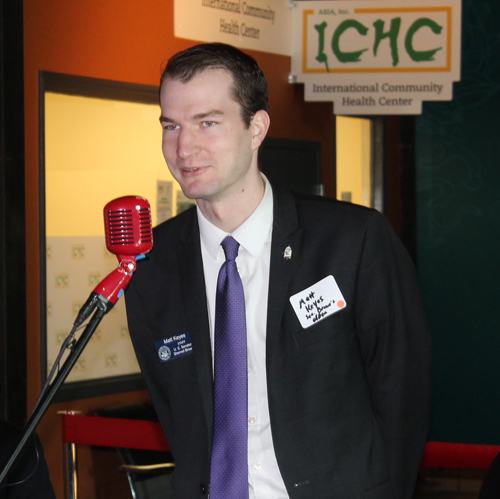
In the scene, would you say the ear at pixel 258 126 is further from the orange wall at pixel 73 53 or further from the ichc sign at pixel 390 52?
the ichc sign at pixel 390 52

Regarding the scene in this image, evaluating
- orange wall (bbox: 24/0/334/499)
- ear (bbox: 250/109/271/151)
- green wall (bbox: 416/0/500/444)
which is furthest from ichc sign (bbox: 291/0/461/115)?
ear (bbox: 250/109/271/151)

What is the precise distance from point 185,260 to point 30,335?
A: 6.31 ft

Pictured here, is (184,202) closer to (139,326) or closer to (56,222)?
(56,222)

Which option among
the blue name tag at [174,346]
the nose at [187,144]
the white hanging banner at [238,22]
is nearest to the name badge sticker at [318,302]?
the blue name tag at [174,346]

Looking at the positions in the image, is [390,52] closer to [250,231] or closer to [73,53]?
[73,53]

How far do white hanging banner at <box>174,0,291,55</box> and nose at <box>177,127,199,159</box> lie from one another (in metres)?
2.62

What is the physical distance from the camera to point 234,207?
5.24 feet

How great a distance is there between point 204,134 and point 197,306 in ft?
1.31

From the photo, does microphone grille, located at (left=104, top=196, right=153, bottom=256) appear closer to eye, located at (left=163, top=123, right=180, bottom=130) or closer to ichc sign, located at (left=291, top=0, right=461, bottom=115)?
eye, located at (left=163, top=123, right=180, bottom=130)

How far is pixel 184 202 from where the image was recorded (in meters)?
4.09

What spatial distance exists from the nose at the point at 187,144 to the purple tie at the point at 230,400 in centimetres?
30

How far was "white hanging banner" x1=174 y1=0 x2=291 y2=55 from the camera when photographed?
3961 mm

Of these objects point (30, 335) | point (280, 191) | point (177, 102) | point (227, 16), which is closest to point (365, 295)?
point (280, 191)

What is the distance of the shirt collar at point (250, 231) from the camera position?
1.61 m
